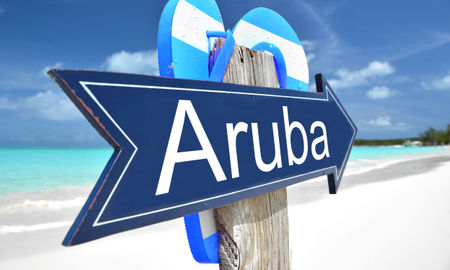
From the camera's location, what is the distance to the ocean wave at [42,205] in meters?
6.73

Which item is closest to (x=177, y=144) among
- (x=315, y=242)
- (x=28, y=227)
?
(x=315, y=242)

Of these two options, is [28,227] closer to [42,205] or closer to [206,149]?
[42,205]

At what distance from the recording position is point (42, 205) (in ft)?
23.3

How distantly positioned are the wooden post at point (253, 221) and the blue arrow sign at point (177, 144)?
9 centimetres

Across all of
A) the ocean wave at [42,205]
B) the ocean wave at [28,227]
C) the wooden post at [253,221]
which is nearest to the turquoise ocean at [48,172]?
the ocean wave at [42,205]

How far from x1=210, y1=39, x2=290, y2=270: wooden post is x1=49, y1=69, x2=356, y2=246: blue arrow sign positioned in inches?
3.5

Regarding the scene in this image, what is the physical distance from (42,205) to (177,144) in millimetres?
7958

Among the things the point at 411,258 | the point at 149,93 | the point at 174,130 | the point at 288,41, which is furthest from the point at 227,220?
the point at 411,258

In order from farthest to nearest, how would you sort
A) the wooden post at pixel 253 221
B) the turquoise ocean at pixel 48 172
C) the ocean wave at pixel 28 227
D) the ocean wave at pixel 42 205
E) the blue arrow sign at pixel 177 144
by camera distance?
the turquoise ocean at pixel 48 172, the ocean wave at pixel 42 205, the ocean wave at pixel 28 227, the wooden post at pixel 253 221, the blue arrow sign at pixel 177 144

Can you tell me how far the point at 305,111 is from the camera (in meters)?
1.31

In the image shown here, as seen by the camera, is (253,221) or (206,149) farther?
(253,221)

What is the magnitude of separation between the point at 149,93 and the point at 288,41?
41.4 inches

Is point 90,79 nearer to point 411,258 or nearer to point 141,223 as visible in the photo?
point 141,223

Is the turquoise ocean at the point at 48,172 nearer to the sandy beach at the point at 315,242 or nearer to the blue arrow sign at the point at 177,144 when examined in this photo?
the sandy beach at the point at 315,242
